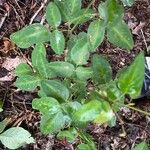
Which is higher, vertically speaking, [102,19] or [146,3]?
[102,19]

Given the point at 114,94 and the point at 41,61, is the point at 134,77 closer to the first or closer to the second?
the point at 114,94

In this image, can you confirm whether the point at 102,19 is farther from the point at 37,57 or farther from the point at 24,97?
the point at 24,97

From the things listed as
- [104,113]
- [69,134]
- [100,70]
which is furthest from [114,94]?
[69,134]

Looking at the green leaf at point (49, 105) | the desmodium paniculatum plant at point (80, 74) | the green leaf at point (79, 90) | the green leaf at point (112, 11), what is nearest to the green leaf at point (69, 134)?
the desmodium paniculatum plant at point (80, 74)

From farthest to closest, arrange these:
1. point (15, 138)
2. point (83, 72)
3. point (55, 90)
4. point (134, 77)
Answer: point (15, 138) < point (83, 72) < point (55, 90) < point (134, 77)

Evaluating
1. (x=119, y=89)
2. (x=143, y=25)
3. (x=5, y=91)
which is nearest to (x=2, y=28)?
(x=5, y=91)

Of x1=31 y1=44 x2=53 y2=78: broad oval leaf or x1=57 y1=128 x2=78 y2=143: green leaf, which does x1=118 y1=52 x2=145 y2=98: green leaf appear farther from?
x1=57 y1=128 x2=78 y2=143: green leaf

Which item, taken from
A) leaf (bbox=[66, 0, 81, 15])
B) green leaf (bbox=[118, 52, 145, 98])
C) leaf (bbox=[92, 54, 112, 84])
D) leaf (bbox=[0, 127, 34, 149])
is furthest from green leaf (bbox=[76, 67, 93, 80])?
leaf (bbox=[0, 127, 34, 149])

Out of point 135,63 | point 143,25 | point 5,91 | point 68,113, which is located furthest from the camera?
point 143,25
